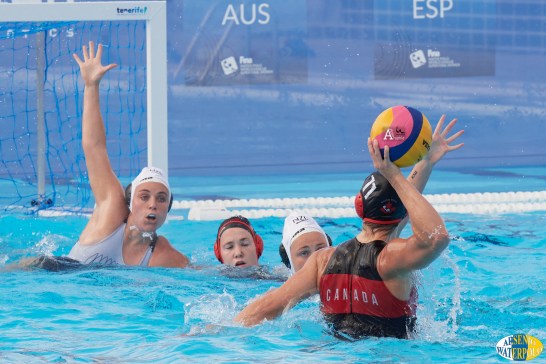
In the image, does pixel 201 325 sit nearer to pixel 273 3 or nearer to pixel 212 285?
pixel 212 285

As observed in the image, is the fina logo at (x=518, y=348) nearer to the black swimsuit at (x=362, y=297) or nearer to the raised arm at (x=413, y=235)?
the black swimsuit at (x=362, y=297)

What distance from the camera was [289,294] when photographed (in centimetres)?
374

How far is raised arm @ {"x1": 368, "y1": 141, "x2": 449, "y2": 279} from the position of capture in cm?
331

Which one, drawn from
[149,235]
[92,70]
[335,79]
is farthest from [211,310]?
[335,79]

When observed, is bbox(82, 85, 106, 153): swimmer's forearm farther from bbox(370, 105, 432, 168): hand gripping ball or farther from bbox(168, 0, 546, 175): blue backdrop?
bbox(168, 0, 546, 175): blue backdrop

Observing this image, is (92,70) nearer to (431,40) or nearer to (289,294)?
(289,294)

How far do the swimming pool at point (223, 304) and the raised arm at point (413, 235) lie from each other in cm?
36

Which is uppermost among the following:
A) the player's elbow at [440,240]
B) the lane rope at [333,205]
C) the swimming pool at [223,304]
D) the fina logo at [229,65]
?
the fina logo at [229,65]

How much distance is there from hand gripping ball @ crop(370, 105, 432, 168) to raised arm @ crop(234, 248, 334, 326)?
19.8 inches

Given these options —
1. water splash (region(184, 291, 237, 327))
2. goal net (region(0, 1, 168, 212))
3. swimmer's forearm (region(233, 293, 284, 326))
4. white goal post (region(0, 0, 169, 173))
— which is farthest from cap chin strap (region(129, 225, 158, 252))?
goal net (region(0, 1, 168, 212))

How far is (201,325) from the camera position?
→ 13.6ft

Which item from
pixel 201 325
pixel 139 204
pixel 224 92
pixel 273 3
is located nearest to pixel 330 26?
pixel 273 3

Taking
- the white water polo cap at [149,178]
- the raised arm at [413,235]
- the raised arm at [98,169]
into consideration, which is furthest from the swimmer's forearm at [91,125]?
the raised arm at [413,235]

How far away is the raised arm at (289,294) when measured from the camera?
374 centimetres
